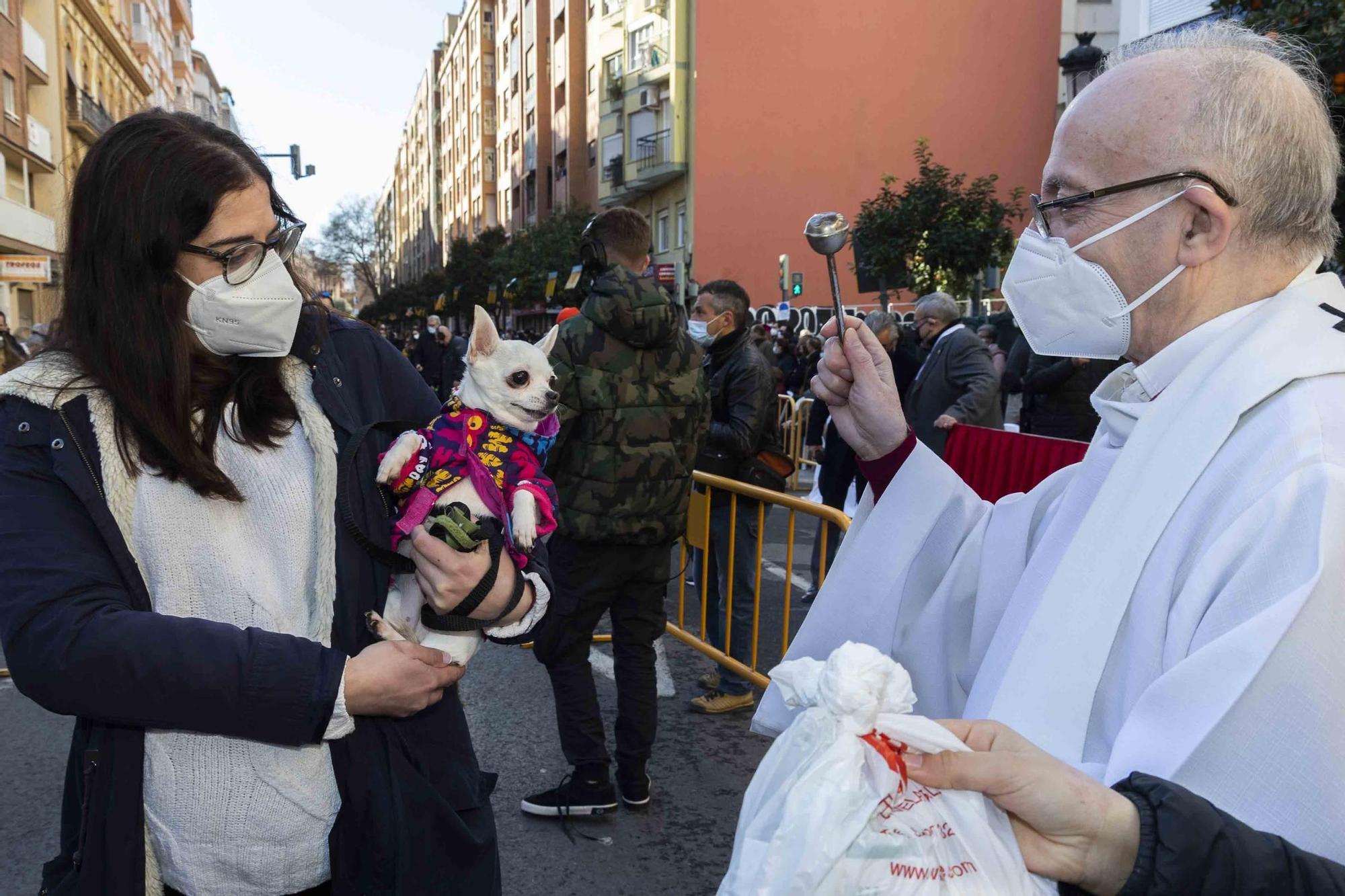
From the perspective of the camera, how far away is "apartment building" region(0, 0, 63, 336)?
2806cm

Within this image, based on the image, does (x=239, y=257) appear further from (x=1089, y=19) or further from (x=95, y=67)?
(x=95, y=67)

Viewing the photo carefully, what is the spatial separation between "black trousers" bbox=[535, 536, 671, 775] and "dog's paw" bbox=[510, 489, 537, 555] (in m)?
2.00

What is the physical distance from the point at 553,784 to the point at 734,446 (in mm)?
2168

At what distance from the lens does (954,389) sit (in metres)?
7.43

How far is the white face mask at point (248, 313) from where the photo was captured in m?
1.78

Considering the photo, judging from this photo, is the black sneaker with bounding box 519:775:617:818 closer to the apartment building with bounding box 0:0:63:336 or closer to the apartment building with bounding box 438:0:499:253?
the apartment building with bounding box 0:0:63:336

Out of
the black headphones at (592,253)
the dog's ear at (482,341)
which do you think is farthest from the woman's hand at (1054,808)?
the black headphones at (592,253)

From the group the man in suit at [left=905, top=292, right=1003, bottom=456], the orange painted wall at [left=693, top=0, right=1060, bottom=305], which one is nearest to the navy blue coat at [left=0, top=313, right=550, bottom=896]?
the man in suit at [left=905, top=292, right=1003, bottom=456]

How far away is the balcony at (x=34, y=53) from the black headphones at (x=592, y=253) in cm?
3360

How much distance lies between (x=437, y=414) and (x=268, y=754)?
2.59 ft

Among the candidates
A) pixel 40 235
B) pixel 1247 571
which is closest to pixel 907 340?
pixel 1247 571

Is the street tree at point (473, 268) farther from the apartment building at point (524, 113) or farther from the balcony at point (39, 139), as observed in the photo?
the balcony at point (39, 139)

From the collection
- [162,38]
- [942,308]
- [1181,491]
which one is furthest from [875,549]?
[162,38]

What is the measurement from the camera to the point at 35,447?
1546mm
